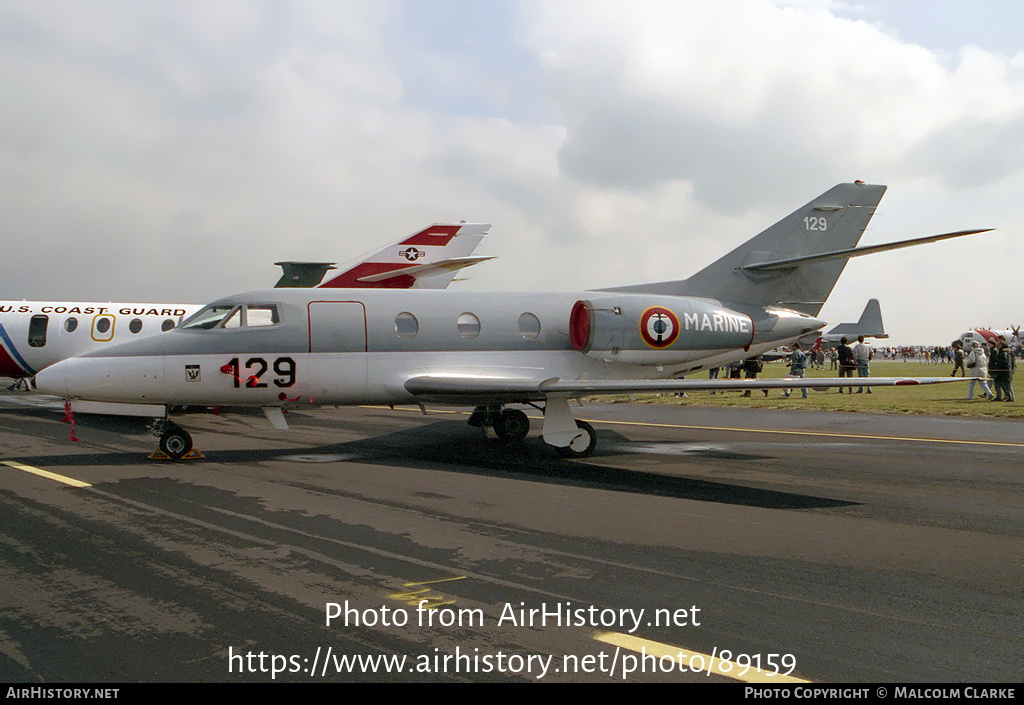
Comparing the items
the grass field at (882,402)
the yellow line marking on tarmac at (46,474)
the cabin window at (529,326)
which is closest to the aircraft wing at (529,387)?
the cabin window at (529,326)

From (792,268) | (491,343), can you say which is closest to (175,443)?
(491,343)

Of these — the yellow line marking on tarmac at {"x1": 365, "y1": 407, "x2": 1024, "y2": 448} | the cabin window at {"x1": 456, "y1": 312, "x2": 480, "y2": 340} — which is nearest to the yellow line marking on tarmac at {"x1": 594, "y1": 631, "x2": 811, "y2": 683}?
the cabin window at {"x1": 456, "y1": 312, "x2": 480, "y2": 340}

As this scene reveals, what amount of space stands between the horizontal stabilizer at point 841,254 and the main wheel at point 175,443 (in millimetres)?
11185

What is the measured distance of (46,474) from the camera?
10391mm

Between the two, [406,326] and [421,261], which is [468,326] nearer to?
[406,326]

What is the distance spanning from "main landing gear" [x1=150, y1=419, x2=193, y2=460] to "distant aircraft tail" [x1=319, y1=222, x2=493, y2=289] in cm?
1055

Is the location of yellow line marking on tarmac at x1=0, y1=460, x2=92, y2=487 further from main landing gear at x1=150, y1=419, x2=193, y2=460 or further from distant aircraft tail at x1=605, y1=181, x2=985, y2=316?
distant aircraft tail at x1=605, y1=181, x2=985, y2=316

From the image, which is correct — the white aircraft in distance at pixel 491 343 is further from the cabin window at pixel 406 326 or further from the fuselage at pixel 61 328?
the fuselage at pixel 61 328

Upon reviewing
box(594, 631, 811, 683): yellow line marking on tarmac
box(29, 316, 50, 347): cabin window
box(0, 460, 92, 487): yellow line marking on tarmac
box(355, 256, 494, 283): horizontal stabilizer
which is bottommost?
box(594, 631, 811, 683): yellow line marking on tarmac

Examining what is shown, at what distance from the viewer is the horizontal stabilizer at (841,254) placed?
12.3 meters

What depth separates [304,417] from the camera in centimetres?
1991

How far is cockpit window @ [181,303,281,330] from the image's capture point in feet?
39.8
